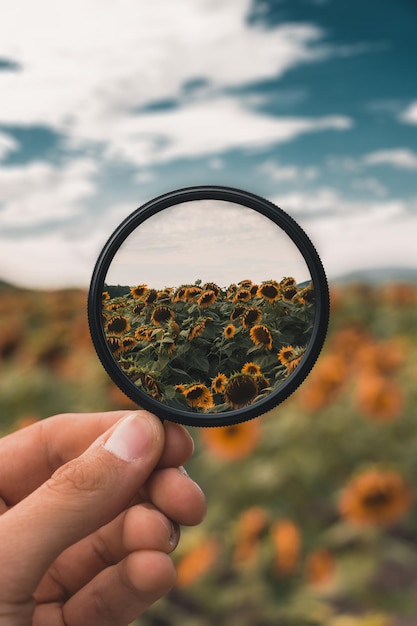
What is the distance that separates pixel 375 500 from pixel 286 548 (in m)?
0.32

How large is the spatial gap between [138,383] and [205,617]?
1.28 m

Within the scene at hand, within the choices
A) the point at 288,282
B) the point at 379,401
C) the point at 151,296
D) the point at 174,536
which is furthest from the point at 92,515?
the point at 379,401

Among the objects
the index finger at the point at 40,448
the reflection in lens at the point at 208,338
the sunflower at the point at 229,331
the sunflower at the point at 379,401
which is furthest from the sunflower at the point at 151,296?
the sunflower at the point at 379,401

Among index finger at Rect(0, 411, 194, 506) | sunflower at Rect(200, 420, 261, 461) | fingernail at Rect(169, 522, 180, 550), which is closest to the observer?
fingernail at Rect(169, 522, 180, 550)

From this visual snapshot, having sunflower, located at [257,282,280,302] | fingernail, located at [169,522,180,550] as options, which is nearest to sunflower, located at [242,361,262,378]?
sunflower, located at [257,282,280,302]

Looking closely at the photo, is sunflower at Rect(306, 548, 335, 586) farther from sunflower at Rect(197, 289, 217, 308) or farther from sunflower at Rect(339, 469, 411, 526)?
sunflower at Rect(197, 289, 217, 308)

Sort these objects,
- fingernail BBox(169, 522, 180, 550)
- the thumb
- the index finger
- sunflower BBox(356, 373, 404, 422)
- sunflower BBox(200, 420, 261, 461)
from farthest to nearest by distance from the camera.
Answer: sunflower BBox(356, 373, 404, 422), sunflower BBox(200, 420, 261, 461), the index finger, fingernail BBox(169, 522, 180, 550), the thumb

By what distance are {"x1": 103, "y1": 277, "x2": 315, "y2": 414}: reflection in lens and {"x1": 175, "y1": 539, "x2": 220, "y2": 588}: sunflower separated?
1120 millimetres

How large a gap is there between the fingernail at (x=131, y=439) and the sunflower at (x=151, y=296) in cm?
19

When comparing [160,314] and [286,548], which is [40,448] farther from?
[286,548]

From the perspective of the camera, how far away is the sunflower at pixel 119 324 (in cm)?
108

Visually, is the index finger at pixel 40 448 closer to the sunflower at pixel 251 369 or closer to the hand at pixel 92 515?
the hand at pixel 92 515

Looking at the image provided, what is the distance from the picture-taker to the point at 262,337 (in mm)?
1092

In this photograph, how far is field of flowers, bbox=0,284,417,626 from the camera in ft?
6.68
